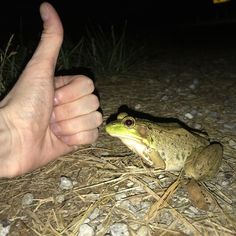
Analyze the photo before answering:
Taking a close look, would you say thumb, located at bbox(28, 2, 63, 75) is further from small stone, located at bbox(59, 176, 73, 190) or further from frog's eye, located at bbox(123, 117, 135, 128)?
small stone, located at bbox(59, 176, 73, 190)

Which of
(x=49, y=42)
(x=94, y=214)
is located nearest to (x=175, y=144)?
(x=94, y=214)

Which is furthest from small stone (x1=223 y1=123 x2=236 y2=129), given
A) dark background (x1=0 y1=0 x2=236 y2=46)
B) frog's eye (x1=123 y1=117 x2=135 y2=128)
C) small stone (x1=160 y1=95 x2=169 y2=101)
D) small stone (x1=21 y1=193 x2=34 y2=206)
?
dark background (x1=0 y1=0 x2=236 y2=46)

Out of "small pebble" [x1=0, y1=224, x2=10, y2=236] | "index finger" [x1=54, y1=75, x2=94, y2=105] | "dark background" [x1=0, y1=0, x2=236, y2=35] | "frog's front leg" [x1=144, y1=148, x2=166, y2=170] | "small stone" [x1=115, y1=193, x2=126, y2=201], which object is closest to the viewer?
"small pebble" [x1=0, y1=224, x2=10, y2=236]

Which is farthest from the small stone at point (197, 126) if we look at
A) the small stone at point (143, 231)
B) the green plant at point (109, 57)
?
the green plant at point (109, 57)

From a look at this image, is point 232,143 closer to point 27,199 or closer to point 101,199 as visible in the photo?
point 101,199

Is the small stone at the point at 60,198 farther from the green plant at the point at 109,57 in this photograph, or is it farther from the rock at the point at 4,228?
the green plant at the point at 109,57

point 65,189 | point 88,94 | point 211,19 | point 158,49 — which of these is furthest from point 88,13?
point 65,189
